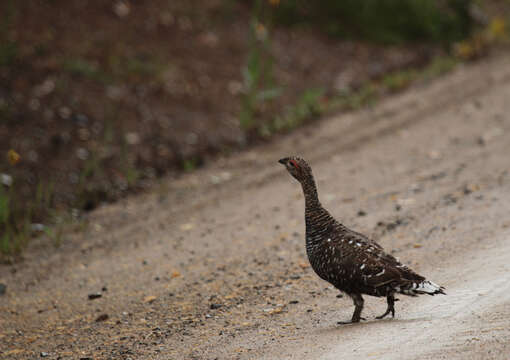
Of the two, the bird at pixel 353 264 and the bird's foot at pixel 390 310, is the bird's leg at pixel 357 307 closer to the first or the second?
the bird at pixel 353 264

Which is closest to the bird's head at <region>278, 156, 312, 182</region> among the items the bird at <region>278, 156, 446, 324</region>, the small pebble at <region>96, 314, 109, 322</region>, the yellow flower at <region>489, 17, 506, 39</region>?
the bird at <region>278, 156, 446, 324</region>

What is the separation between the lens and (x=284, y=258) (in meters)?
5.97

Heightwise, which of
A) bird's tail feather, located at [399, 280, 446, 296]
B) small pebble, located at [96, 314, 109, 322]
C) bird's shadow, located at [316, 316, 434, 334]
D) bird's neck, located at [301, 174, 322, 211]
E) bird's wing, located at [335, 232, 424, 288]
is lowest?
bird's shadow, located at [316, 316, 434, 334]

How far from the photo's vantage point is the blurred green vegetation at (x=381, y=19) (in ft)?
43.1

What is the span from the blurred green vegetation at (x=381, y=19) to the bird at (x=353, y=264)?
926cm

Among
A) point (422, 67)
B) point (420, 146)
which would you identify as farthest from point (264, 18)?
point (420, 146)

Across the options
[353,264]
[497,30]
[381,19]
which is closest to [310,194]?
[353,264]

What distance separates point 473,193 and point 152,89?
5807 mm

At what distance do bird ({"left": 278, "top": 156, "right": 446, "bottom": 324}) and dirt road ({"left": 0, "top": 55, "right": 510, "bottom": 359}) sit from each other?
251 millimetres

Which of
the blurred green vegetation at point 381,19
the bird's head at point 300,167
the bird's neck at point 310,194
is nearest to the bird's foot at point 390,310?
the bird's neck at point 310,194

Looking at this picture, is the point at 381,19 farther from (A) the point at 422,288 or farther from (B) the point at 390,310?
(A) the point at 422,288

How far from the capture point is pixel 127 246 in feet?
22.6

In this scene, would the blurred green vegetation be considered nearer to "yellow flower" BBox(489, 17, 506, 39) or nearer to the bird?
"yellow flower" BBox(489, 17, 506, 39)

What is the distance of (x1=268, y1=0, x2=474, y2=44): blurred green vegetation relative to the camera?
13.1 meters
